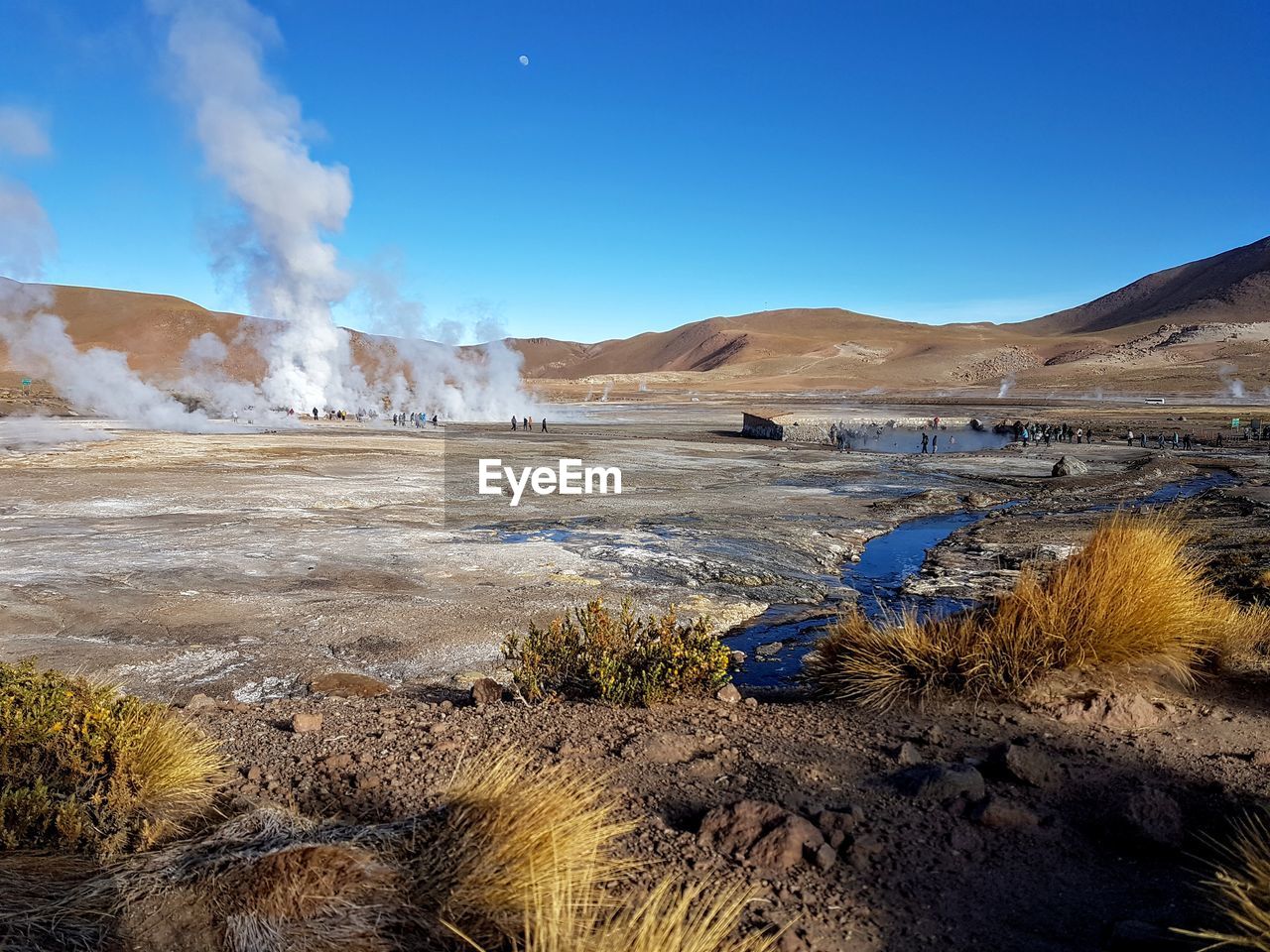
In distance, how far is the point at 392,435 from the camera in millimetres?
44812

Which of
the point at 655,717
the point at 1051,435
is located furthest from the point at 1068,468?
the point at 655,717

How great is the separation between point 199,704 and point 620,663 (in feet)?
10.1

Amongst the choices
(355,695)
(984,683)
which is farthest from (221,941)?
(984,683)

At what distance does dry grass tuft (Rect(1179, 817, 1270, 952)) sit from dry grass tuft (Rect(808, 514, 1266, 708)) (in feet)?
7.17

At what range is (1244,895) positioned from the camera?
3.00 metres

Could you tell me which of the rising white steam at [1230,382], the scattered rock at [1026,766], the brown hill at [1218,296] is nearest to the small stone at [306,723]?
the scattered rock at [1026,766]

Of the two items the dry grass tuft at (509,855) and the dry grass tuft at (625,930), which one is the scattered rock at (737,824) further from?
the dry grass tuft at (625,930)

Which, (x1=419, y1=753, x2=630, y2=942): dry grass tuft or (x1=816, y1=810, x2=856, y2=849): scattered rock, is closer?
(x1=419, y1=753, x2=630, y2=942): dry grass tuft

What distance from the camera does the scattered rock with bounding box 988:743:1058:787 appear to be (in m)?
4.49

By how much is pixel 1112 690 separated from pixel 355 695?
575 cm

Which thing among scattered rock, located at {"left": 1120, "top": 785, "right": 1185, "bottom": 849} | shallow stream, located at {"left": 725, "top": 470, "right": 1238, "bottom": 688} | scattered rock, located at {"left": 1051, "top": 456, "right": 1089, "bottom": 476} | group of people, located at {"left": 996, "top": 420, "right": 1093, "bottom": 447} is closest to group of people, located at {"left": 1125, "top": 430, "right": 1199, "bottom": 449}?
group of people, located at {"left": 996, "top": 420, "right": 1093, "bottom": 447}

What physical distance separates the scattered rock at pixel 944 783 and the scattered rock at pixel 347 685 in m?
4.55

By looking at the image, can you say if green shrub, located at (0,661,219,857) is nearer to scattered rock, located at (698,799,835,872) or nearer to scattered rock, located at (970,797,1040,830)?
scattered rock, located at (698,799,835,872)

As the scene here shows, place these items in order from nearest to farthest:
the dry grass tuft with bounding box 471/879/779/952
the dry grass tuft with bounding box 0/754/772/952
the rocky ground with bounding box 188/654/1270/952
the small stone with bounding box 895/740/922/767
Result: 1. the dry grass tuft with bounding box 471/879/779/952
2. the dry grass tuft with bounding box 0/754/772/952
3. the rocky ground with bounding box 188/654/1270/952
4. the small stone with bounding box 895/740/922/767
